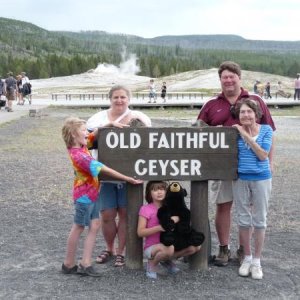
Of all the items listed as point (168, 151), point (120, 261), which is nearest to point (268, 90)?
point (120, 261)

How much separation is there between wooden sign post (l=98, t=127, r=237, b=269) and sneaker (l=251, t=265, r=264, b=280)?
707 mm

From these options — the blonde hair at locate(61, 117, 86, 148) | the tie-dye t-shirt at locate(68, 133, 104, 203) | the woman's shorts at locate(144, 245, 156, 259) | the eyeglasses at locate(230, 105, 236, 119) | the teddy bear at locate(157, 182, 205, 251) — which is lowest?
the woman's shorts at locate(144, 245, 156, 259)

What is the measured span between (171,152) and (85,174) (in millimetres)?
666

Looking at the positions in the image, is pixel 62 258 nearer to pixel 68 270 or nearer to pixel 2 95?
pixel 68 270

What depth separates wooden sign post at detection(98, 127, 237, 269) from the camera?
468cm

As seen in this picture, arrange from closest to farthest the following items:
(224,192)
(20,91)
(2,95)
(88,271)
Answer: (88,271)
(224,192)
(2,95)
(20,91)

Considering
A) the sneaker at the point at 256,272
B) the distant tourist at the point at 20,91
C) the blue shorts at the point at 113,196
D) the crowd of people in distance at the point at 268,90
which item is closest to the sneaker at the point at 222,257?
the sneaker at the point at 256,272

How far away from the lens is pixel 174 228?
459 centimetres

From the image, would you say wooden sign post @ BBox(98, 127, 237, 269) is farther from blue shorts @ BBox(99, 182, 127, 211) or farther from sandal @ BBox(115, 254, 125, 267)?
sandal @ BBox(115, 254, 125, 267)

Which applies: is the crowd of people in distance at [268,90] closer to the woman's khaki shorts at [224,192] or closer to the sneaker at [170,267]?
the woman's khaki shorts at [224,192]

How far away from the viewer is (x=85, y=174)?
461cm

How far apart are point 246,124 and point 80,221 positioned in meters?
1.44

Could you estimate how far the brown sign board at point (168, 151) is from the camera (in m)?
4.68

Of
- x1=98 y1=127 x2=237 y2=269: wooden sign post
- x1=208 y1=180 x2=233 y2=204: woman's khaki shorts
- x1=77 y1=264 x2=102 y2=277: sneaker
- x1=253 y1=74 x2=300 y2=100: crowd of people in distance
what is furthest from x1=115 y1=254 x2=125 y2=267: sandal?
x1=253 y1=74 x2=300 y2=100: crowd of people in distance
